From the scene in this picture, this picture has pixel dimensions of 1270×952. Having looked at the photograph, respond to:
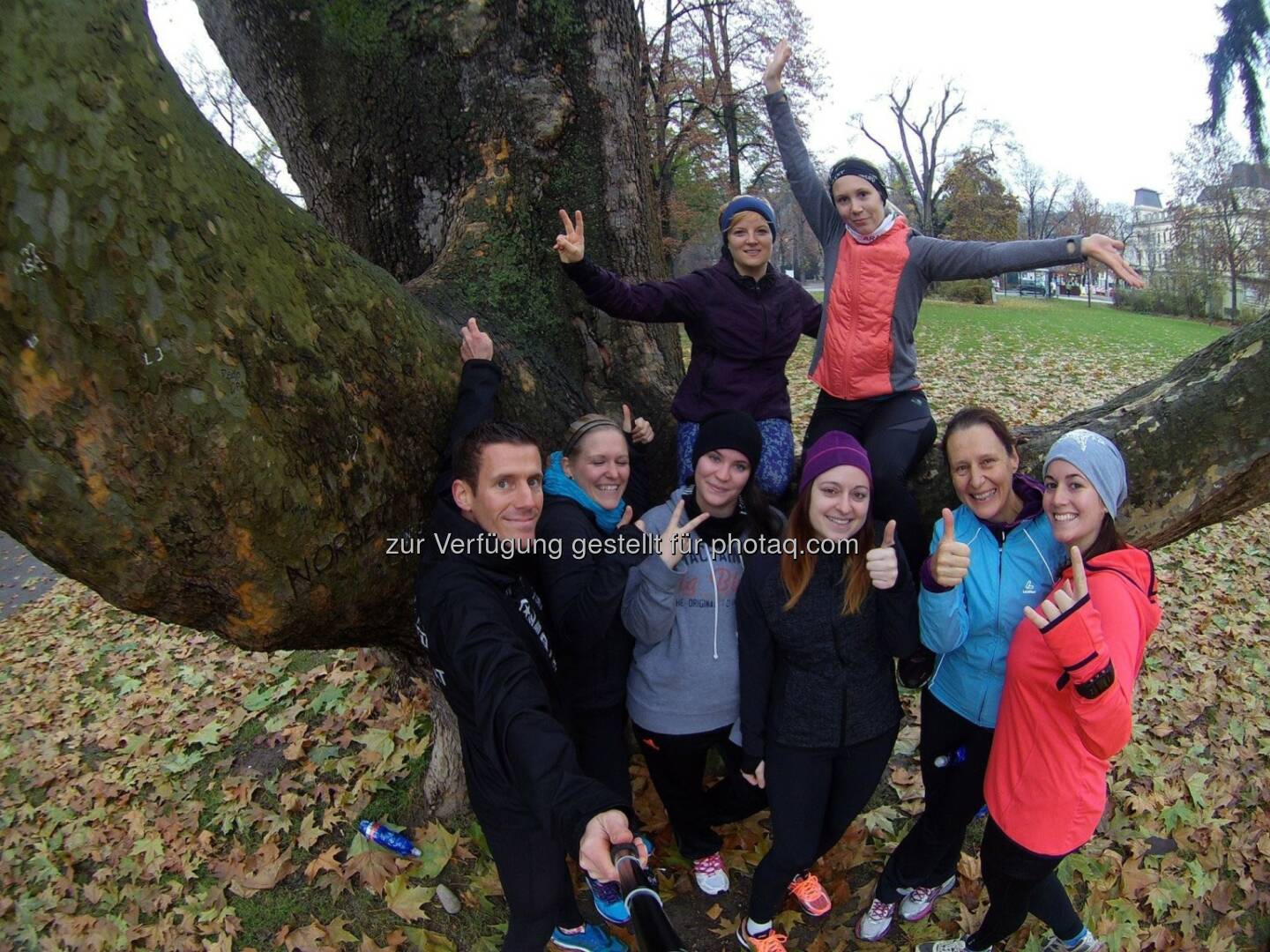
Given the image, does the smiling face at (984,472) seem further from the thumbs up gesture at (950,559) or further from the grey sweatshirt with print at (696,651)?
the grey sweatshirt with print at (696,651)

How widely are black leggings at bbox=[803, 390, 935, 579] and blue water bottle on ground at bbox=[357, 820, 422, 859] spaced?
287cm

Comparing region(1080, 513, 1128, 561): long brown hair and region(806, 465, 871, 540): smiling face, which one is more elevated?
region(806, 465, 871, 540): smiling face

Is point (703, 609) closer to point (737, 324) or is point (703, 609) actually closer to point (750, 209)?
point (737, 324)

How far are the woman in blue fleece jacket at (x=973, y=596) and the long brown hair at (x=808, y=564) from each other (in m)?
0.22

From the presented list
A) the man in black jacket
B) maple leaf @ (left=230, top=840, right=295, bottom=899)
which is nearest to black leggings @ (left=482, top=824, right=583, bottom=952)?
the man in black jacket

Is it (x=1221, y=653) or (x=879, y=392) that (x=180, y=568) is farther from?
(x=1221, y=653)

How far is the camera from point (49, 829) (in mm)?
4375

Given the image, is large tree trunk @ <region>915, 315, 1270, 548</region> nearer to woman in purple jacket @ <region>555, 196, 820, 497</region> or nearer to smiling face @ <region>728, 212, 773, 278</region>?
woman in purple jacket @ <region>555, 196, 820, 497</region>

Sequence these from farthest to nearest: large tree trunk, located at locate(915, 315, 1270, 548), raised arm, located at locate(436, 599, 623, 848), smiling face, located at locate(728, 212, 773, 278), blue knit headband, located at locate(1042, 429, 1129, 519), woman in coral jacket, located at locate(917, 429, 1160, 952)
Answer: smiling face, located at locate(728, 212, 773, 278)
large tree trunk, located at locate(915, 315, 1270, 548)
blue knit headband, located at locate(1042, 429, 1129, 519)
woman in coral jacket, located at locate(917, 429, 1160, 952)
raised arm, located at locate(436, 599, 623, 848)

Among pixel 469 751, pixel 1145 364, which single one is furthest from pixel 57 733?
pixel 1145 364

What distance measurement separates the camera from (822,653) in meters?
2.74

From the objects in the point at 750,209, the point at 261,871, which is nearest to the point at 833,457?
the point at 750,209

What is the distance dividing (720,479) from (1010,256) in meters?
1.47

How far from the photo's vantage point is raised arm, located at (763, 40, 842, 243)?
138 inches
